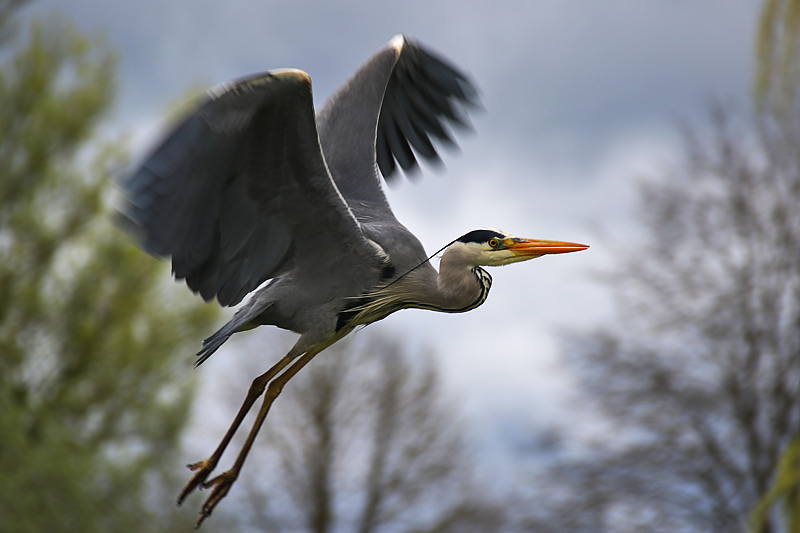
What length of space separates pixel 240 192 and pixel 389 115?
165 centimetres

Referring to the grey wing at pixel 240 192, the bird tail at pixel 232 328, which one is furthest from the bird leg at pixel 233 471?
the grey wing at pixel 240 192

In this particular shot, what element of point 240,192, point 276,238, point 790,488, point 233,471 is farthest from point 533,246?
point 790,488

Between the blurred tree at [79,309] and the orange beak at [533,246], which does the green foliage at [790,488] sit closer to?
the orange beak at [533,246]

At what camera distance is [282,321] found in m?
3.65

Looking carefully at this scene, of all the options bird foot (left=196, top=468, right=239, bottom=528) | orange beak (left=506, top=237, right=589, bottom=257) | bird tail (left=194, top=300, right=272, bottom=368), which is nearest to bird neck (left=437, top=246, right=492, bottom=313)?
orange beak (left=506, top=237, right=589, bottom=257)

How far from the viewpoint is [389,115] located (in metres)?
4.82

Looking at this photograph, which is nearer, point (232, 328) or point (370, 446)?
point (232, 328)

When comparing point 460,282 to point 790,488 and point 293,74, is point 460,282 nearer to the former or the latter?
point 293,74

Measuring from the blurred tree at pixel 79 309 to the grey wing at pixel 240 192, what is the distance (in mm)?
10868

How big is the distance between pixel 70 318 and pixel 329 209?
12.7 metres

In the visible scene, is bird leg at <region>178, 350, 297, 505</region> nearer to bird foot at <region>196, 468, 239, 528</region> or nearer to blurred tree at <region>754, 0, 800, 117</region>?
bird foot at <region>196, 468, 239, 528</region>

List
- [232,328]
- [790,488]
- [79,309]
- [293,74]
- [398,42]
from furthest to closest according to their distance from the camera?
[79,309] → [398,42] → [790,488] → [232,328] → [293,74]

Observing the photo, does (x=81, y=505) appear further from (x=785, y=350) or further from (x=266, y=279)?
(x=266, y=279)

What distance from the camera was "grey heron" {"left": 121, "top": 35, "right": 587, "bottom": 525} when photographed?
10.0 feet
